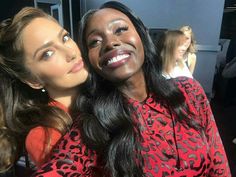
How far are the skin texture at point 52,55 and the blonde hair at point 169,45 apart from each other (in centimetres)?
179

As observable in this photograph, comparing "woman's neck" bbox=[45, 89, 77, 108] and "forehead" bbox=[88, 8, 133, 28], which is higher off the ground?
"forehead" bbox=[88, 8, 133, 28]

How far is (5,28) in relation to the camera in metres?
1.17

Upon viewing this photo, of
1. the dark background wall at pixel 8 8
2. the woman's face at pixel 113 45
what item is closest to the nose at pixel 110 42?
the woman's face at pixel 113 45

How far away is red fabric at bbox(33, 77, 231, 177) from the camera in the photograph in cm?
91

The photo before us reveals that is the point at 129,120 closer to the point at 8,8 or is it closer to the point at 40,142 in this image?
the point at 40,142

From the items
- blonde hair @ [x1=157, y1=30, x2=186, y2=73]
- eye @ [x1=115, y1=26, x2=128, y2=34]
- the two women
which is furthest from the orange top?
blonde hair @ [x1=157, y1=30, x2=186, y2=73]

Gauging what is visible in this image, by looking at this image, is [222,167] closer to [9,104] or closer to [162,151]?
[162,151]

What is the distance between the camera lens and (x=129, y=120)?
1088 millimetres

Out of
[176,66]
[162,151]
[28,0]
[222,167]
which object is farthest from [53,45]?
[176,66]

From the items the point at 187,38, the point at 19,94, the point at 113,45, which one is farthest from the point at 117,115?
the point at 187,38

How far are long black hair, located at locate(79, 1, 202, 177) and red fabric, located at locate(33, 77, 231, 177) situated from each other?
0.03m

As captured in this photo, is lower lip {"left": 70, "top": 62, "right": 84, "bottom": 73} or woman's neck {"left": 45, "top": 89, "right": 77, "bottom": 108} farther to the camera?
woman's neck {"left": 45, "top": 89, "right": 77, "bottom": 108}

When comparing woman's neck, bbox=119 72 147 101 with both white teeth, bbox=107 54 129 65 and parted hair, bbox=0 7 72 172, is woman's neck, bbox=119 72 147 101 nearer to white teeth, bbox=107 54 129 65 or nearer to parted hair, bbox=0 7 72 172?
white teeth, bbox=107 54 129 65

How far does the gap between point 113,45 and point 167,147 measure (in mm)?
438
